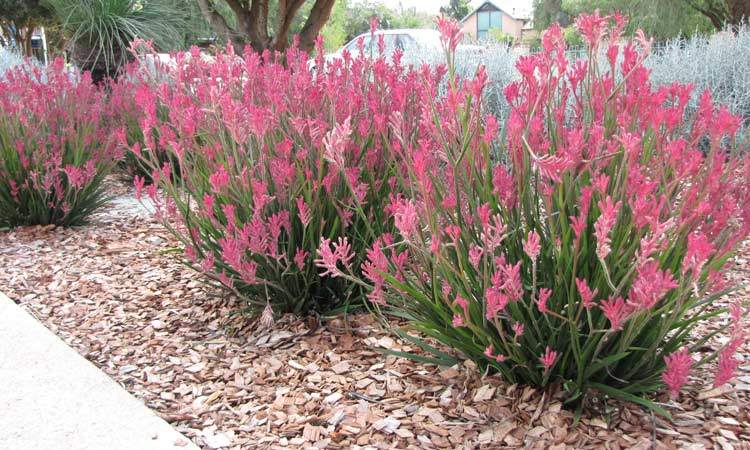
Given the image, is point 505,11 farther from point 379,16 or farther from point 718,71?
point 718,71

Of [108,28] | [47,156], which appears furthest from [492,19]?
[47,156]

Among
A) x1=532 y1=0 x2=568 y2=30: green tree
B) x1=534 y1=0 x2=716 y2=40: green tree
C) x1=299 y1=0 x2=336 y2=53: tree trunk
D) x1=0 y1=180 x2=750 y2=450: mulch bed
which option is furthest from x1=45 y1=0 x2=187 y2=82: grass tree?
x1=532 y1=0 x2=568 y2=30: green tree

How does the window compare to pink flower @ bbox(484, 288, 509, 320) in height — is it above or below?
above

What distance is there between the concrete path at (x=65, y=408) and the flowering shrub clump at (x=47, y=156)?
1833mm

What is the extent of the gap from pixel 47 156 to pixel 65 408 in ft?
8.98

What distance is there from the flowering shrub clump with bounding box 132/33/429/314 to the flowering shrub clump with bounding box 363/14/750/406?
0.58 meters

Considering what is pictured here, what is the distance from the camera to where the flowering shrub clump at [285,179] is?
9.30 feet

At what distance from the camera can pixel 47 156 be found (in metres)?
4.73

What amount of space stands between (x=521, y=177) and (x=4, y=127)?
411cm

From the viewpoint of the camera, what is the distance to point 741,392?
240 cm

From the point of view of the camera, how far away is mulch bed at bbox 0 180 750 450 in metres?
2.24

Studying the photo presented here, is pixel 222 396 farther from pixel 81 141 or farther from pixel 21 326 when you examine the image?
pixel 81 141

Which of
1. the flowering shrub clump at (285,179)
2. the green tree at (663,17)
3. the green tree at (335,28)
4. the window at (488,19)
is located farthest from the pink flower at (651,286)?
the window at (488,19)

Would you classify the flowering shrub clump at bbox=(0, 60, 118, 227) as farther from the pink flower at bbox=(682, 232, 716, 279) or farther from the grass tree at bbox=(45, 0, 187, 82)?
the pink flower at bbox=(682, 232, 716, 279)
